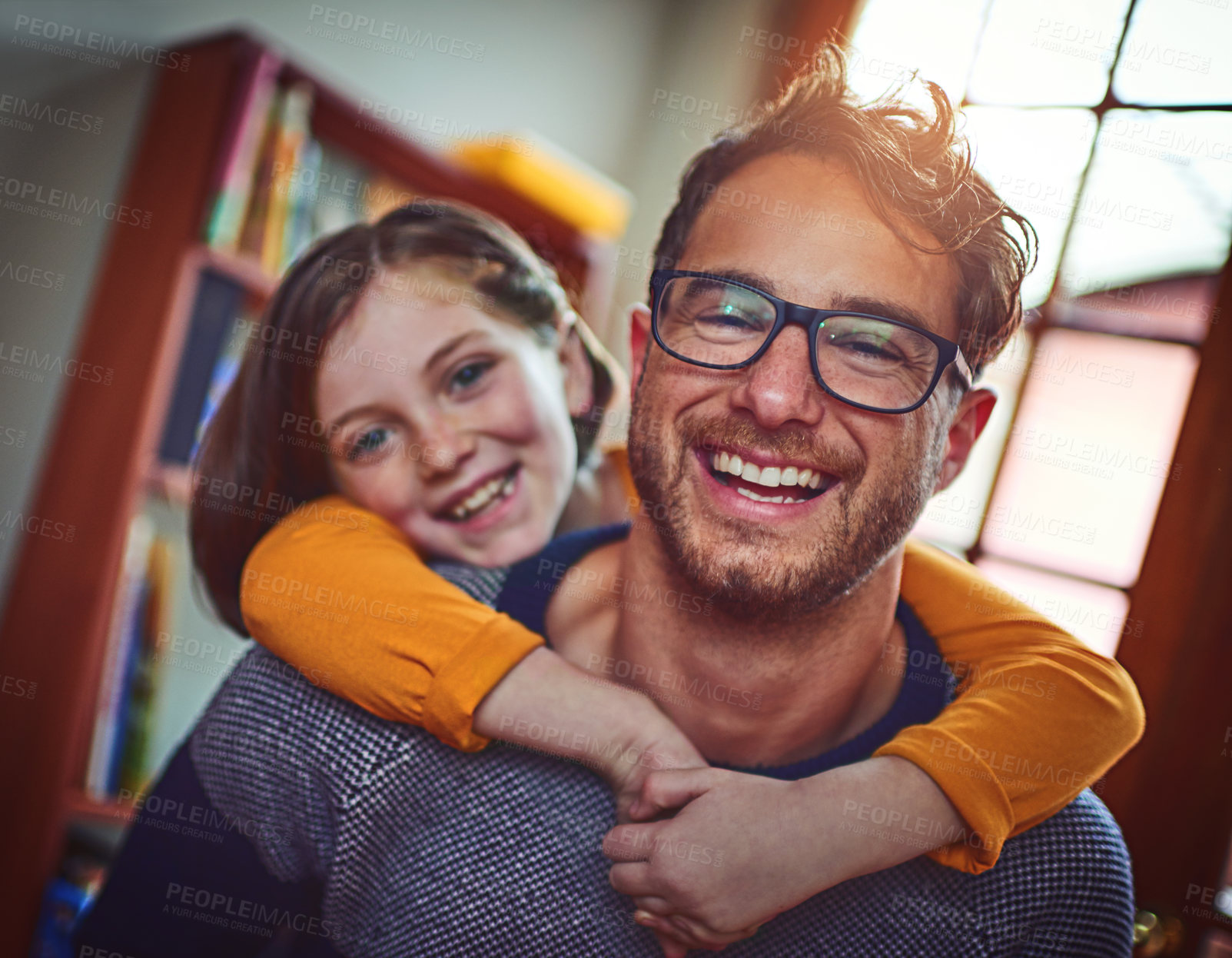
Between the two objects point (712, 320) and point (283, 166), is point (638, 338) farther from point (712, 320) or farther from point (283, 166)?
point (283, 166)

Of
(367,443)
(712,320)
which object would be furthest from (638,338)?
(367,443)

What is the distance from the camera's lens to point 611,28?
2.04 metres

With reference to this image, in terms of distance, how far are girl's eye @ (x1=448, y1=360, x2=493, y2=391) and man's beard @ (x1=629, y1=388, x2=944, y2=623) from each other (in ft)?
0.81

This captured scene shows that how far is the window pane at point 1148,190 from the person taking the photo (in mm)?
989

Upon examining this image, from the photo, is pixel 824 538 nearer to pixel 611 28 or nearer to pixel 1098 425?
pixel 1098 425

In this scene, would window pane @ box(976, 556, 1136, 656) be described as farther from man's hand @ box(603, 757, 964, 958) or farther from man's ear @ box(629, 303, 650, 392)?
man's ear @ box(629, 303, 650, 392)

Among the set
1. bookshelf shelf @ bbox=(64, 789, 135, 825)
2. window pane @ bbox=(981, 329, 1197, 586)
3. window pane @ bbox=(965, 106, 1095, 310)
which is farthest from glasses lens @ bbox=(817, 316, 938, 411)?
bookshelf shelf @ bbox=(64, 789, 135, 825)

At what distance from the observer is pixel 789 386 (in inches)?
32.3

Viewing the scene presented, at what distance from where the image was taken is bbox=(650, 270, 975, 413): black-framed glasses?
2.69ft

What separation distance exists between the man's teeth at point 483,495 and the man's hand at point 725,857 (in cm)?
38

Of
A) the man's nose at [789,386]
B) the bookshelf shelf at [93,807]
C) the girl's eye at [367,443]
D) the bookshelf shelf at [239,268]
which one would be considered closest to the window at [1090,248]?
the man's nose at [789,386]

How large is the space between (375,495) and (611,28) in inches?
59.0

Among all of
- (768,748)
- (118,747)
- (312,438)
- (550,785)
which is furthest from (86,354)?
(768,748)

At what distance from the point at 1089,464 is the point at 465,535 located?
2.29 ft
